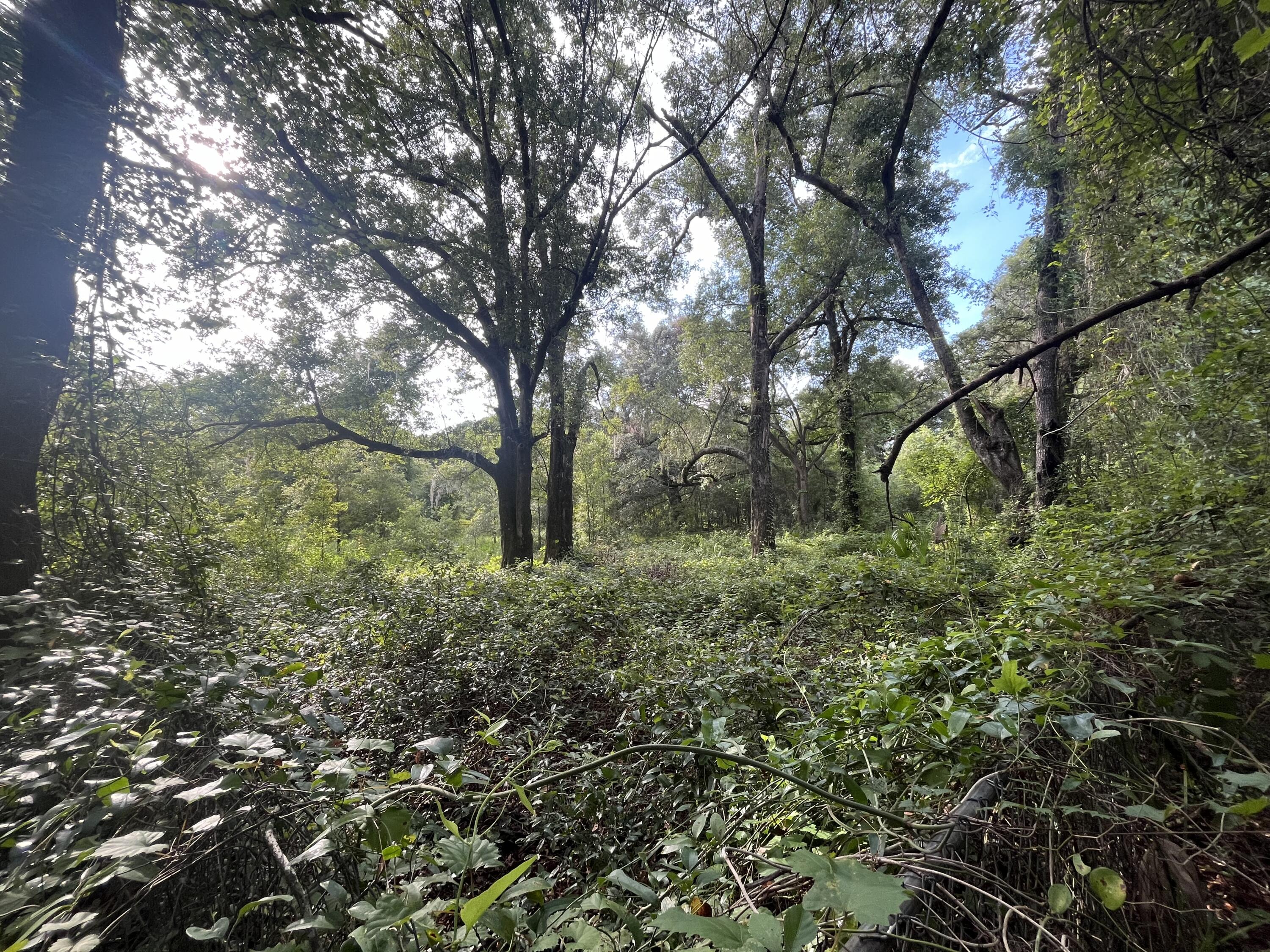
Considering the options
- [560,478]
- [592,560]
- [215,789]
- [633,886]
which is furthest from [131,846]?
[560,478]

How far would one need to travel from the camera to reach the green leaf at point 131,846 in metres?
0.74

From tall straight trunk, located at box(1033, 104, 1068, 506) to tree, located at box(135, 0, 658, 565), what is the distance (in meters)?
6.48

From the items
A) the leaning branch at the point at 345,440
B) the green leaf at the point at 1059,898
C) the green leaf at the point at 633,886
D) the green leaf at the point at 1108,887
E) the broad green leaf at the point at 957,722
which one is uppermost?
the leaning branch at the point at 345,440

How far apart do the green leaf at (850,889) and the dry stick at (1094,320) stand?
1.17m

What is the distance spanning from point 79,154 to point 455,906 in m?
4.92

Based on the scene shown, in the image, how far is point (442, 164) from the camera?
24.3 ft

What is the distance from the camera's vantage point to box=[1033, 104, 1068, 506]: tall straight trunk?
19.7ft

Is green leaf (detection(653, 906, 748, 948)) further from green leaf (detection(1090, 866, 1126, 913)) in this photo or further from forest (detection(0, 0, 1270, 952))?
green leaf (detection(1090, 866, 1126, 913))

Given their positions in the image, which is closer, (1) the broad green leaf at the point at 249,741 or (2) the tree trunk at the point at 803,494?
(1) the broad green leaf at the point at 249,741

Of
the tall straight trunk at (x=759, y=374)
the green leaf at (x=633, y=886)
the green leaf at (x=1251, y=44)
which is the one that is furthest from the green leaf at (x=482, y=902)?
the tall straight trunk at (x=759, y=374)

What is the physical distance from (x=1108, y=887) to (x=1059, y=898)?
0.27 ft

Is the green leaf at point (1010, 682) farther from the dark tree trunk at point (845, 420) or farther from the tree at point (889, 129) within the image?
the dark tree trunk at point (845, 420)

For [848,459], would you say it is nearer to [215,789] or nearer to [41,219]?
[215,789]

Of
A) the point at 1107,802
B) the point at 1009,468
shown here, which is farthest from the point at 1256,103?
the point at 1009,468
